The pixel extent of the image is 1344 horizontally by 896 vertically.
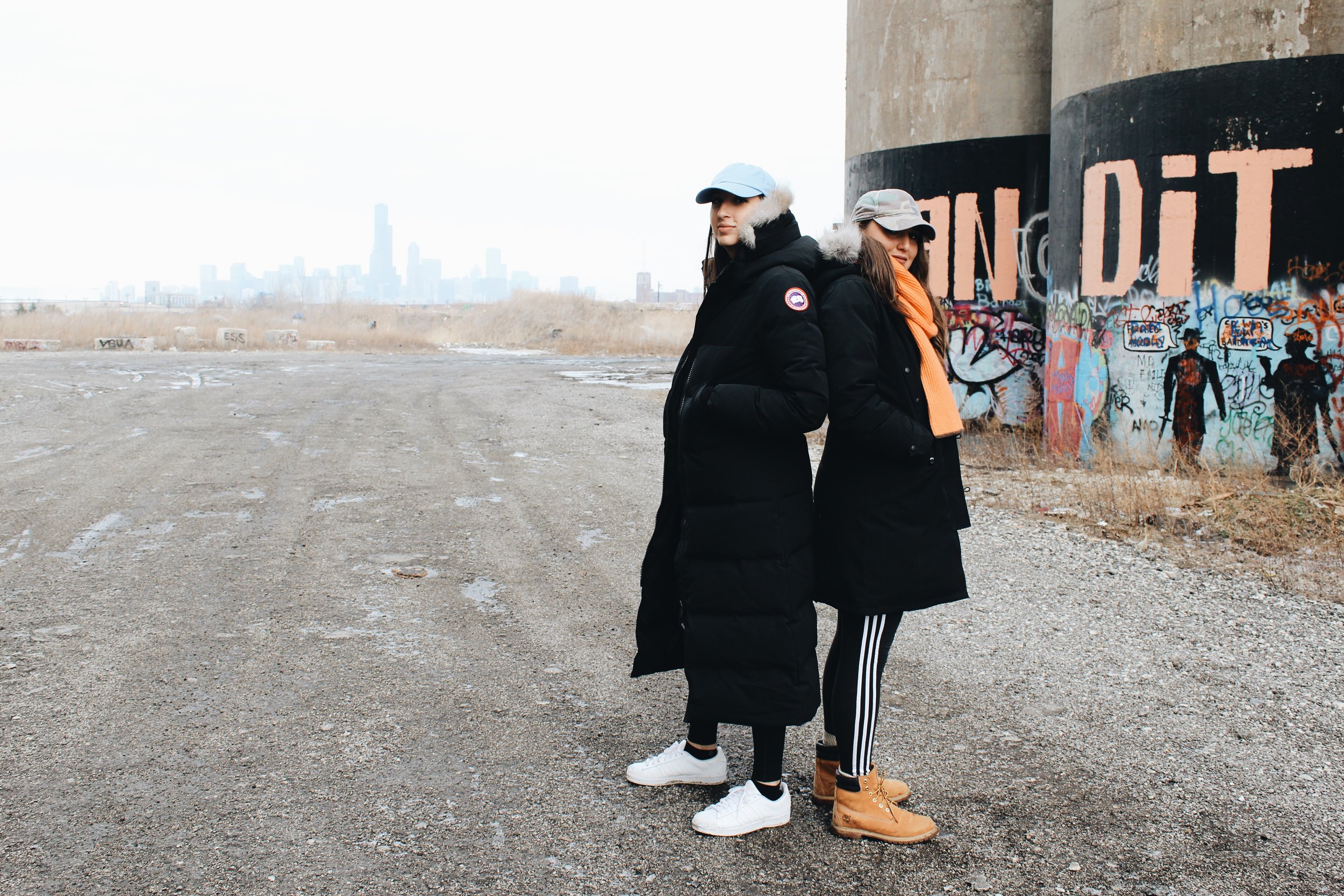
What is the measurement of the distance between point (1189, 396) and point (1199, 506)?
6.80 ft

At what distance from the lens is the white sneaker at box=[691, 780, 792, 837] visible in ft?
10.1

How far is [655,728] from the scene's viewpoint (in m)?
3.86

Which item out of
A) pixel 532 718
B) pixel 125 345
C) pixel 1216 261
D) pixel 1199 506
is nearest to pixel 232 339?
pixel 125 345

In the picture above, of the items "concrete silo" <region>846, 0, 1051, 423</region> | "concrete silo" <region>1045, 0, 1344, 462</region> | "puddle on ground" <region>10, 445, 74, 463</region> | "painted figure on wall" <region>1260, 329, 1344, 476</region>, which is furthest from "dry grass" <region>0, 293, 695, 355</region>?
"painted figure on wall" <region>1260, 329, 1344, 476</region>

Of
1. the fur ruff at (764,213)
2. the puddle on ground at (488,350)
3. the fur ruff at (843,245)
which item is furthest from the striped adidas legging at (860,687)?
the puddle on ground at (488,350)

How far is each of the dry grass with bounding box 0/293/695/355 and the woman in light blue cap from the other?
35.1 metres

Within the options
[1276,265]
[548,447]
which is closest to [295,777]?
[548,447]

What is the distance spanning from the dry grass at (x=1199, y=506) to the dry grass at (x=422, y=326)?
29213 mm

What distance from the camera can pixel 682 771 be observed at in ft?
11.1

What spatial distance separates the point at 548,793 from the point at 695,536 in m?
1.04

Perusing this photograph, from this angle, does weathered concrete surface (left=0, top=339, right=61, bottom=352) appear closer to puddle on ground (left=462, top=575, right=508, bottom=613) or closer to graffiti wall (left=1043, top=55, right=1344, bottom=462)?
puddle on ground (left=462, top=575, right=508, bottom=613)

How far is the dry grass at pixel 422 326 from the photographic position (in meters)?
41.7

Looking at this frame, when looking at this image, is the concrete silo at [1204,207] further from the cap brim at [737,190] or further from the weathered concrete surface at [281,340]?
the weathered concrete surface at [281,340]

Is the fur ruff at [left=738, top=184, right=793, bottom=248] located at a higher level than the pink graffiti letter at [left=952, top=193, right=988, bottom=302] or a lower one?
lower
